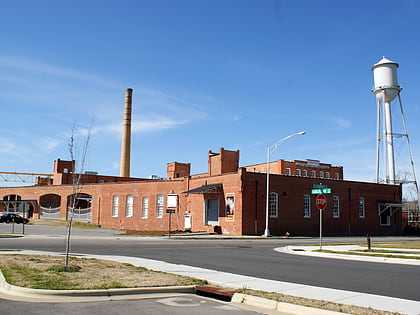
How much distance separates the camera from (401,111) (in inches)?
2058

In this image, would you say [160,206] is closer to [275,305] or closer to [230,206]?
[230,206]

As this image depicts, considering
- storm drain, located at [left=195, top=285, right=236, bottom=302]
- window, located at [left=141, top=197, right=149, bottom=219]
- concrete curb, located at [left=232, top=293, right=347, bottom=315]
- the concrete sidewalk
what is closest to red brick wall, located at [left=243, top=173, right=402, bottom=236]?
window, located at [left=141, top=197, right=149, bottom=219]

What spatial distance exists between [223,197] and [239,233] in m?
4.17

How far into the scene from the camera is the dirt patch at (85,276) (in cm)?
942

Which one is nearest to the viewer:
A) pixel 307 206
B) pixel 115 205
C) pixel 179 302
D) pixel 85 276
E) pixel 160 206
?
pixel 179 302

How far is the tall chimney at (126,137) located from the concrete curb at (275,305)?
216 ft

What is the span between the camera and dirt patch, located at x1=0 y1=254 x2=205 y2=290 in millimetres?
9422

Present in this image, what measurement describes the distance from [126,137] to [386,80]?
42.4 m

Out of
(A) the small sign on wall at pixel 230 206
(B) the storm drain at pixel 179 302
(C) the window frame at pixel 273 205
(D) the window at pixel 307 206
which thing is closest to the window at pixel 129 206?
(A) the small sign on wall at pixel 230 206

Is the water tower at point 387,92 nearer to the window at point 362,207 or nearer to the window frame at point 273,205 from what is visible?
the window at point 362,207

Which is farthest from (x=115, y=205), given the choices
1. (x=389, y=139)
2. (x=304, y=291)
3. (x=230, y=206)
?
(x=304, y=291)

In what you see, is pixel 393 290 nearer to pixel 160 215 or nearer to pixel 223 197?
pixel 223 197

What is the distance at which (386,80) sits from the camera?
52250mm

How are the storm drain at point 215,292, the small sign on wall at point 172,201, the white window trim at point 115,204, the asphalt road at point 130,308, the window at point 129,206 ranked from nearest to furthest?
the asphalt road at point 130,308, the storm drain at point 215,292, the small sign on wall at point 172,201, the window at point 129,206, the white window trim at point 115,204
